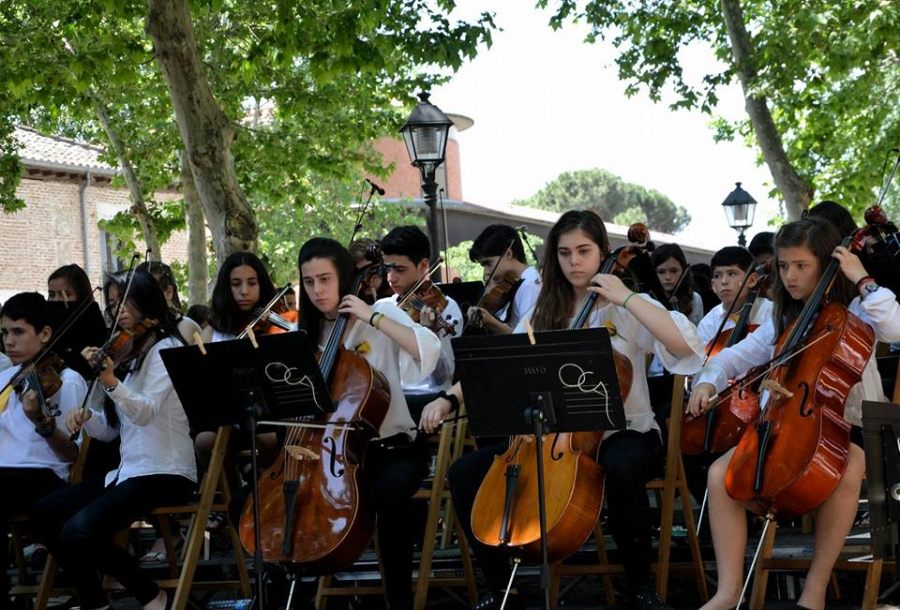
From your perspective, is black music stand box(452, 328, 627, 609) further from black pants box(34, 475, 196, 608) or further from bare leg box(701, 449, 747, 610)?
black pants box(34, 475, 196, 608)

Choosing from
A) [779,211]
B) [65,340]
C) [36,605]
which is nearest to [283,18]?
[65,340]

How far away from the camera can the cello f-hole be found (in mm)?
4656

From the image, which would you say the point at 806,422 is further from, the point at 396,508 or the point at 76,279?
the point at 76,279

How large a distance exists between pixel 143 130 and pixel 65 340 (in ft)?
39.0

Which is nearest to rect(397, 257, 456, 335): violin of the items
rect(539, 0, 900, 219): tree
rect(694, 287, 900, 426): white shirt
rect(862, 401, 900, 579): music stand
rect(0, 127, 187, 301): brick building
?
rect(694, 287, 900, 426): white shirt

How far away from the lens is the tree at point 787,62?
13.1m

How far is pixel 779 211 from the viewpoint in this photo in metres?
25.5

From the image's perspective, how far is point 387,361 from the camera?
17.3ft

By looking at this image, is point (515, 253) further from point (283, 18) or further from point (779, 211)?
point (779, 211)

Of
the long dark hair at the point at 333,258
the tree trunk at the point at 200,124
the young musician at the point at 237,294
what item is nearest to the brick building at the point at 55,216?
the tree trunk at the point at 200,124

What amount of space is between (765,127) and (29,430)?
1065cm

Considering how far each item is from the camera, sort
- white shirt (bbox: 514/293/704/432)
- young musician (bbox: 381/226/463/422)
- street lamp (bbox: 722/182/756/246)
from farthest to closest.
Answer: street lamp (bbox: 722/182/756/246) < young musician (bbox: 381/226/463/422) < white shirt (bbox: 514/293/704/432)

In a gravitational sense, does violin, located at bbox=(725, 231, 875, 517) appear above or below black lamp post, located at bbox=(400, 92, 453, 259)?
below

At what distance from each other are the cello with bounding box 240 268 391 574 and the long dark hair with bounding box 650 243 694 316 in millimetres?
3167
